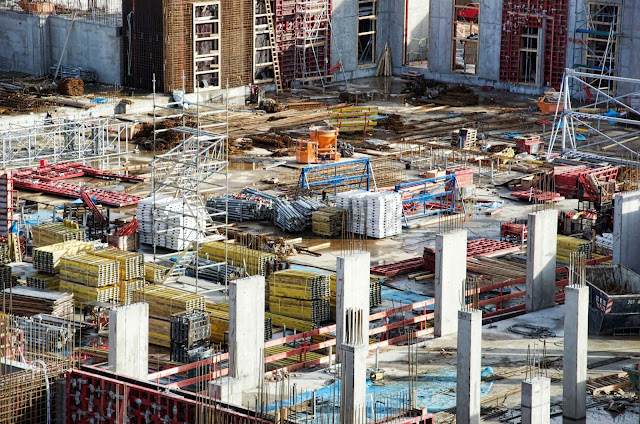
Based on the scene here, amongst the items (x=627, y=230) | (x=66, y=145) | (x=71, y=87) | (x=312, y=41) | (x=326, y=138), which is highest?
(x=312, y=41)

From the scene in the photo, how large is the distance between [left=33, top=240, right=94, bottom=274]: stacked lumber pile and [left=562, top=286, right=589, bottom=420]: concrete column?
43.5 feet

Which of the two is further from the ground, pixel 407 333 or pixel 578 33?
pixel 578 33

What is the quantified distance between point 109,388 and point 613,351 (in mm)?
11836

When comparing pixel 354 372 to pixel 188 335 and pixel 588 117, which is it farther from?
pixel 588 117

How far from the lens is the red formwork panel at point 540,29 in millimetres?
61969

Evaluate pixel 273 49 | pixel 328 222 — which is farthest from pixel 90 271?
pixel 273 49

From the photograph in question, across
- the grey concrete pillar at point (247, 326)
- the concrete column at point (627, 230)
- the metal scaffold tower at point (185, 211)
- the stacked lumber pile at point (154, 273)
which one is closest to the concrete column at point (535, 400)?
the grey concrete pillar at point (247, 326)

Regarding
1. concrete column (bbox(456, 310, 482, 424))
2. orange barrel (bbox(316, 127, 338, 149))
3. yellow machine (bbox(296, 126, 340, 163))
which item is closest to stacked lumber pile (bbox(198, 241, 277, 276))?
concrete column (bbox(456, 310, 482, 424))

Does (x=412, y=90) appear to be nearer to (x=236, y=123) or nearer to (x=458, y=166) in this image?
(x=236, y=123)

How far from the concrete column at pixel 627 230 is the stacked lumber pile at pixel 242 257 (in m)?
8.65

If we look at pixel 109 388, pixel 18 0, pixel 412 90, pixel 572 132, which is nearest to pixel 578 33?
pixel 412 90

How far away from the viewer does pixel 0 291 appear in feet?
109

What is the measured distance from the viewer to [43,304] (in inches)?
1232

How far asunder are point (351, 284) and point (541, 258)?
19.3 ft
